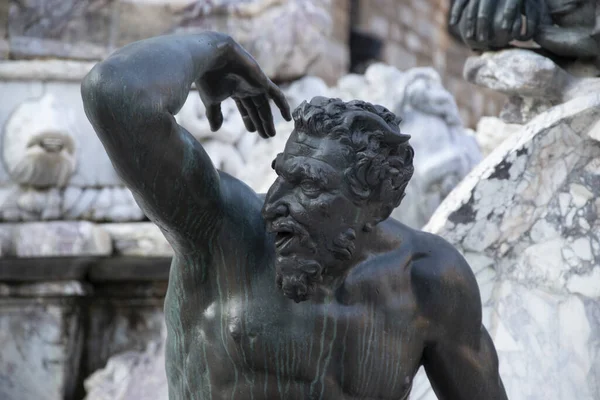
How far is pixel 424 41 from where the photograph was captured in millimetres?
12117

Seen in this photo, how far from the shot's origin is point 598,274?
2.95 meters

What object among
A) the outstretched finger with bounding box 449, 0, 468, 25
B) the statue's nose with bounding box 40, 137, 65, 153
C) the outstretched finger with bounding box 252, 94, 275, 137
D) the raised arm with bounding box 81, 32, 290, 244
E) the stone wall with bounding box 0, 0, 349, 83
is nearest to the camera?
the raised arm with bounding box 81, 32, 290, 244

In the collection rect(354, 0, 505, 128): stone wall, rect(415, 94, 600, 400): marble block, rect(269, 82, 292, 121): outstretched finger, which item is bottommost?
rect(354, 0, 505, 128): stone wall

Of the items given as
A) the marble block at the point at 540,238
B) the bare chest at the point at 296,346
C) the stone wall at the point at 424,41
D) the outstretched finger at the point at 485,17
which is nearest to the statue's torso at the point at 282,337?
the bare chest at the point at 296,346

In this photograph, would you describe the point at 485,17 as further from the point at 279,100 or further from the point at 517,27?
the point at 279,100

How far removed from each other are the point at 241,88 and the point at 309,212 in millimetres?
365

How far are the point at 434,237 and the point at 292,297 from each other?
13.6 inches

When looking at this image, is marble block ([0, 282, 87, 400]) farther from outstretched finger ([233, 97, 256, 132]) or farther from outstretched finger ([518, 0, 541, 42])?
outstretched finger ([233, 97, 256, 132])

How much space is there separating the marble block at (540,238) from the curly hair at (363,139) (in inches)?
39.5

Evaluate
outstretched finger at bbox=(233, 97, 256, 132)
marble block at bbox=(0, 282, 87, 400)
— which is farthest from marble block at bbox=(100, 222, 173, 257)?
outstretched finger at bbox=(233, 97, 256, 132)

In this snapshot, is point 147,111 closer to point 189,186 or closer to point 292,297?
point 189,186

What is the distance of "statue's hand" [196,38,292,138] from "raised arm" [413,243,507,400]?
365mm

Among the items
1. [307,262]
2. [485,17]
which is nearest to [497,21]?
[485,17]

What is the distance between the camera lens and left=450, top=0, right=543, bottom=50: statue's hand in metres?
3.30
